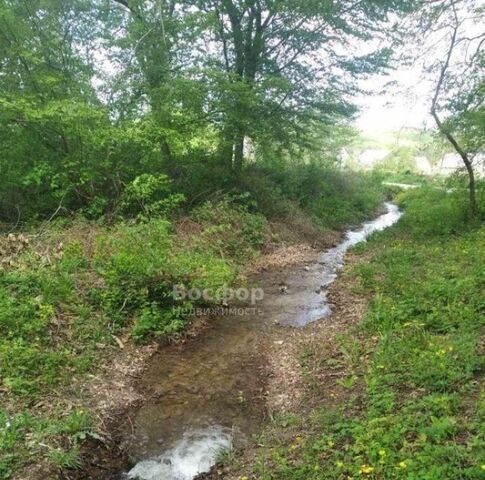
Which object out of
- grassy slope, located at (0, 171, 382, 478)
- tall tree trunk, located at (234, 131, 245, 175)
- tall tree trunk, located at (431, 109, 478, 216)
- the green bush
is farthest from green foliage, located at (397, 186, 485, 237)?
the green bush

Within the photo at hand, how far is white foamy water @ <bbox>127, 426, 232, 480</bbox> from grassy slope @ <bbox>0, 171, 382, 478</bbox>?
73 centimetres

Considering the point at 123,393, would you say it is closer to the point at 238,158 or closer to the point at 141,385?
the point at 141,385

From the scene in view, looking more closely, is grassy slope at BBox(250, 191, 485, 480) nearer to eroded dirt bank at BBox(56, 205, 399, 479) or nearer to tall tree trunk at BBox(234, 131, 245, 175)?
eroded dirt bank at BBox(56, 205, 399, 479)

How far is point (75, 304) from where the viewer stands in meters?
6.65

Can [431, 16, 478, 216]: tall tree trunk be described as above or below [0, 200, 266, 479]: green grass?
above

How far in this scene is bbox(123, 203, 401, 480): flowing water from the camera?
445 centimetres

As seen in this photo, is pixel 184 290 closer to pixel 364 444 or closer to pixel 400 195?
pixel 364 444

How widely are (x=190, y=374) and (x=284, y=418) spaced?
1684mm

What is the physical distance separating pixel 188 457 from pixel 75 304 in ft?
11.1

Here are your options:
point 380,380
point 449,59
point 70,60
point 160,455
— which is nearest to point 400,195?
point 449,59

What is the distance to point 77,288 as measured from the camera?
23.0 feet

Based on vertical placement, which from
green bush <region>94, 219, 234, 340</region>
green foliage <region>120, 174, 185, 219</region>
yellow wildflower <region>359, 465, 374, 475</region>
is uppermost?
green foliage <region>120, 174, 185, 219</region>

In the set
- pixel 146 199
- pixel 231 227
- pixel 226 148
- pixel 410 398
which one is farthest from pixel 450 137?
pixel 410 398

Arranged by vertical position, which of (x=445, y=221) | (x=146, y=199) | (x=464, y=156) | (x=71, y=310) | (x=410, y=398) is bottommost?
(x=410, y=398)
